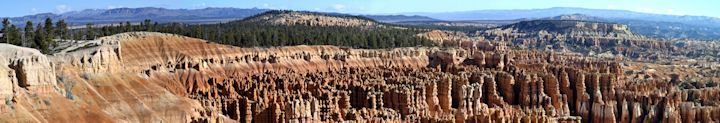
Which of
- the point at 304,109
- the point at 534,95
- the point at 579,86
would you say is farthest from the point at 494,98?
the point at 304,109

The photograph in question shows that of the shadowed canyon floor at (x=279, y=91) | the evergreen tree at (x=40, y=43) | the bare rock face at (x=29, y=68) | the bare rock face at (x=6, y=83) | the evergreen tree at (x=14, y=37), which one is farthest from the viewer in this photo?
the evergreen tree at (x=14, y=37)

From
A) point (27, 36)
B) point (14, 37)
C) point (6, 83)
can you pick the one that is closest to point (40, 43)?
point (14, 37)

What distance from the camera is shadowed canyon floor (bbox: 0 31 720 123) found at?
3375 cm

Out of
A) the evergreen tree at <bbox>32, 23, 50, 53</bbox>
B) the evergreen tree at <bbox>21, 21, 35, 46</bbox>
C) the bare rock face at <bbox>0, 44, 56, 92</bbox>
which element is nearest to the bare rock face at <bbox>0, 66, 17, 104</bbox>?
the bare rock face at <bbox>0, 44, 56, 92</bbox>

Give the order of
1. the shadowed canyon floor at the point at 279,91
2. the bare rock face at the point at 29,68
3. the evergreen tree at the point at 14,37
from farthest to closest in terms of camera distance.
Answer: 1. the evergreen tree at the point at 14,37
2. the shadowed canyon floor at the point at 279,91
3. the bare rock face at the point at 29,68

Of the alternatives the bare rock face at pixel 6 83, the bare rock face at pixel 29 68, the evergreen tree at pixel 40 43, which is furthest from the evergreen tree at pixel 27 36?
the bare rock face at pixel 6 83

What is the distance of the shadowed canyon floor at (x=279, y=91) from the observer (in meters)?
33.8

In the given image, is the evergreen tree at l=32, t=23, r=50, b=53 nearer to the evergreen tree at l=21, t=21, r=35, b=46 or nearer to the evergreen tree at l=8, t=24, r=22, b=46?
the evergreen tree at l=21, t=21, r=35, b=46

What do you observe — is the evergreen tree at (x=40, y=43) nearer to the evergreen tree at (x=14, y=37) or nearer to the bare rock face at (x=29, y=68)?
the evergreen tree at (x=14, y=37)

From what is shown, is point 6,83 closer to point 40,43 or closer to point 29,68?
point 29,68

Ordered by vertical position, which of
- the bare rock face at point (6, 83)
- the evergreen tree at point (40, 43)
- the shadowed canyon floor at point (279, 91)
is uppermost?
the evergreen tree at point (40, 43)

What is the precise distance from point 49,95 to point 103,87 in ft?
28.8

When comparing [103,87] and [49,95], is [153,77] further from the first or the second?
[49,95]

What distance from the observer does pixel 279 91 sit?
4916cm
